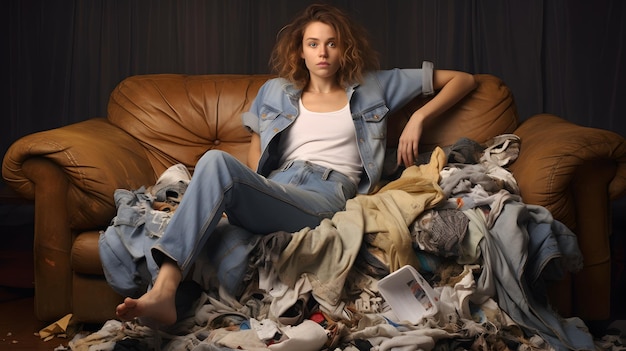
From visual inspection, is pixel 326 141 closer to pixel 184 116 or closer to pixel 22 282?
pixel 184 116

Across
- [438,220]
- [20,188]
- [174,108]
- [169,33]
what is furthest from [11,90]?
[438,220]

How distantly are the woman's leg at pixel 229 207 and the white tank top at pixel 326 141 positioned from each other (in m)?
0.18

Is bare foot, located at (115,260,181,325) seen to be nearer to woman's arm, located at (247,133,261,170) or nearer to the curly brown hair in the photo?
woman's arm, located at (247,133,261,170)

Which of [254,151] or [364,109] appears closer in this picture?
[364,109]

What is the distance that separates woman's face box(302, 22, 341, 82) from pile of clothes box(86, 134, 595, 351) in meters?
0.55

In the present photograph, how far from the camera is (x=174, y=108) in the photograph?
317cm

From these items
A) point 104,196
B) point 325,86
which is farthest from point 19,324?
point 325,86

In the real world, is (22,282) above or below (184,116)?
below

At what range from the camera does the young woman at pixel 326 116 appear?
253cm

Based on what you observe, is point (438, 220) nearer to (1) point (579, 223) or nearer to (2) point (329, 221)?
(2) point (329, 221)

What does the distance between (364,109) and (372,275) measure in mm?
688

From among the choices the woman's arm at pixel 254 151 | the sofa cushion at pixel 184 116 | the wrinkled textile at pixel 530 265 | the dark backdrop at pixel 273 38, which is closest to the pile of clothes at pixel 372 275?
the wrinkled textile at pixel 530 265

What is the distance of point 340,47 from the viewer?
280 centimetres

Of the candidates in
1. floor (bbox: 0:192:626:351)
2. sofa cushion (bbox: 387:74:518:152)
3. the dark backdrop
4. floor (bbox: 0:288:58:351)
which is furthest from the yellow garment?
the dark backdrop
